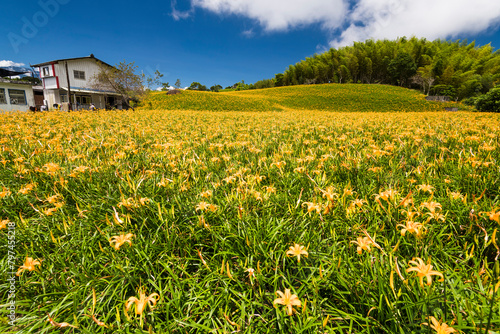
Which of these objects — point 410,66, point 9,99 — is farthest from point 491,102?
point 9,99

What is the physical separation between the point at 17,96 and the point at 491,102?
5315 centimetres

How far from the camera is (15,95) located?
28625mm

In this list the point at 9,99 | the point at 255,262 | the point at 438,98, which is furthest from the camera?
the point at 438,98

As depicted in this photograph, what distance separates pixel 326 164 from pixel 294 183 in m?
0.68

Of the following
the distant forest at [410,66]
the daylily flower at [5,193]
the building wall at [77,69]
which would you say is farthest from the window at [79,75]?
the distant forest at [410,66]

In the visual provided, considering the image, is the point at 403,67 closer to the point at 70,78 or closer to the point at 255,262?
the point at 255,262

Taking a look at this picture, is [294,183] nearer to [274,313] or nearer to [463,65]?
[274,313]

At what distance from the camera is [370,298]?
3.74ft

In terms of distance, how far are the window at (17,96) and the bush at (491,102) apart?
52.7m

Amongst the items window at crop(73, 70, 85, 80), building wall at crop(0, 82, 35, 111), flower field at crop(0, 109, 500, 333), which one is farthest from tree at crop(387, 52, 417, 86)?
building wall at crop(0, 82, 35, 111)

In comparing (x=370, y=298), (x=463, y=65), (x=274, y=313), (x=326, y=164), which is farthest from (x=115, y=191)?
(x=463, y=65)

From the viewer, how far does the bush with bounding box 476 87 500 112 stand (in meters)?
16.5

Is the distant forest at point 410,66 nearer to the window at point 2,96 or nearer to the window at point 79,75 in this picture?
the window at point 79,75

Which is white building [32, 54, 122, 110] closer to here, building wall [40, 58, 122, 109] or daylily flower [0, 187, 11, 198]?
building wall [40, 58, 122, 109]
